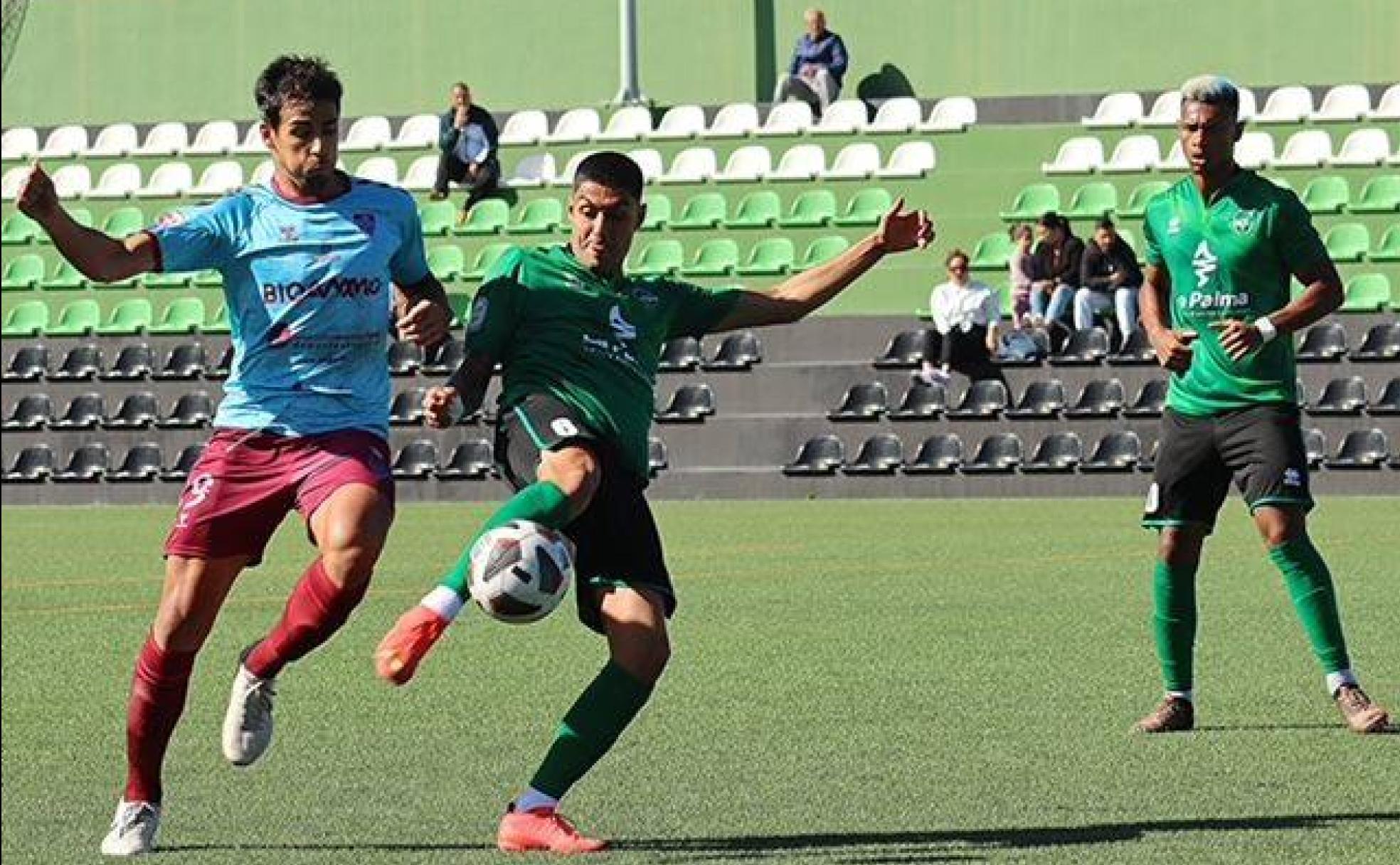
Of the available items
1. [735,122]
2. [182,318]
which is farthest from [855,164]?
[182,318]

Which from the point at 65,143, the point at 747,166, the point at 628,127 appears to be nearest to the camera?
the point at 747,166

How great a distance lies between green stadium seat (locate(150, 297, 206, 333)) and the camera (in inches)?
1302

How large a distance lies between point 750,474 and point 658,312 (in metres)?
20.4

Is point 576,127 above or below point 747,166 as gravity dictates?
above

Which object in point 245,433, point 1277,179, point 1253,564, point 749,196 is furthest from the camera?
point 749,196

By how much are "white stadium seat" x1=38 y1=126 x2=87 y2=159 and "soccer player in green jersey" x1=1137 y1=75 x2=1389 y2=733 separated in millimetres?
30789

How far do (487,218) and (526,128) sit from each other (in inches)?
124

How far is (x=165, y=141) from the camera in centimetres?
3938

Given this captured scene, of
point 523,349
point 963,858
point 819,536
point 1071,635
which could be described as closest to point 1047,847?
point 963,858

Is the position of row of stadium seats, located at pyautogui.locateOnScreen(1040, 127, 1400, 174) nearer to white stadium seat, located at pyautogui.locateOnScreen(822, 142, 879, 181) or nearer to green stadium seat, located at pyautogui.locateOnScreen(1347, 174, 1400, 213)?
green stadium seat, located at pyautogui.locateOnScreen(1347, 174, 1400, 213)

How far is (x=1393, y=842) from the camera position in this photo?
24.8ft

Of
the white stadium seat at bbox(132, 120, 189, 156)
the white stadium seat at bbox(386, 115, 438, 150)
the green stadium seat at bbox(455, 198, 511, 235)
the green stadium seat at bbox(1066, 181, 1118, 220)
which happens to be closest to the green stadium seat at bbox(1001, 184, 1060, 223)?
the green stadium seat at bbox(1066, 181, 1118, 220)

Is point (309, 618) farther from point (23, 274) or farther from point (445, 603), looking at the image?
point (23, 274)

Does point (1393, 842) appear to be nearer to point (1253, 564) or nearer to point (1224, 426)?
point (1224, 426)
